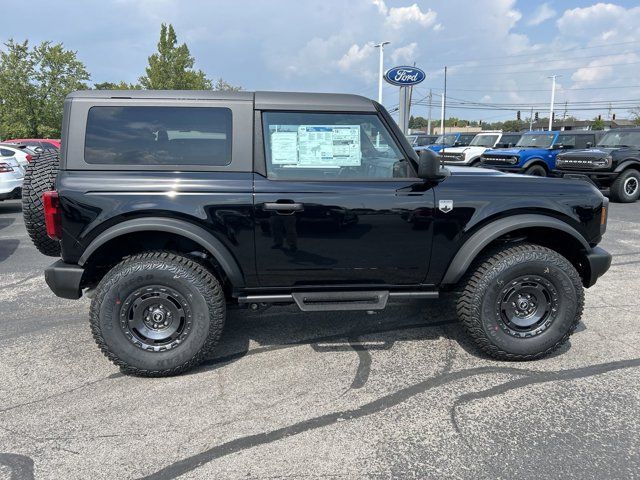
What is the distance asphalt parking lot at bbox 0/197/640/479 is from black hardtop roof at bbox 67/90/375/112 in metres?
1.87

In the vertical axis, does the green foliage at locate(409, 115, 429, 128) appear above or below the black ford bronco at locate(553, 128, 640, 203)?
above

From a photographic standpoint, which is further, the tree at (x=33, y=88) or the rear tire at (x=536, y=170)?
the tree at (x=33, y=88)

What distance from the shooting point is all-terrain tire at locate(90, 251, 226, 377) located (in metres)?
3.10

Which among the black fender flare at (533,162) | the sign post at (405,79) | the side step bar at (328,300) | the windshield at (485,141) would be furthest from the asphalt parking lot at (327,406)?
the windshield at (485,141)

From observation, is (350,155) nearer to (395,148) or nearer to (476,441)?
(395,148)

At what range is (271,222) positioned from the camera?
3.14 meters

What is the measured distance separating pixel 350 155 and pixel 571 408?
7.15ft

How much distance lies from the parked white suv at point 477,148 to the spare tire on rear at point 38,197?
48.4 feet

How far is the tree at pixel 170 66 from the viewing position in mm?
29734

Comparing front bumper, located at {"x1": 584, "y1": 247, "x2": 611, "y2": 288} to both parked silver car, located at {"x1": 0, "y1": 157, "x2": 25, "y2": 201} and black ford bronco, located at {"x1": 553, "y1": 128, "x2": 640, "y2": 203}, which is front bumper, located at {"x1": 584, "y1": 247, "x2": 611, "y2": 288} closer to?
black ford bronco, located at {"x1": 553, "y1": 128, "x2": 640, "y2": 203}

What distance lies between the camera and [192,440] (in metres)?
2.57

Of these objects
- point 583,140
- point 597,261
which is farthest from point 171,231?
point 583,140

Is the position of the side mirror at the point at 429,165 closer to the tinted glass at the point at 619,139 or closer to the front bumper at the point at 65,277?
the front bumper at the point at 65,277

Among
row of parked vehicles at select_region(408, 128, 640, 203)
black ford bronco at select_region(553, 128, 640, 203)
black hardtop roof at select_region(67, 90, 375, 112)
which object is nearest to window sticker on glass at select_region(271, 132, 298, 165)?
black hardtop roof at select_region(67, 90, 375, 112)
